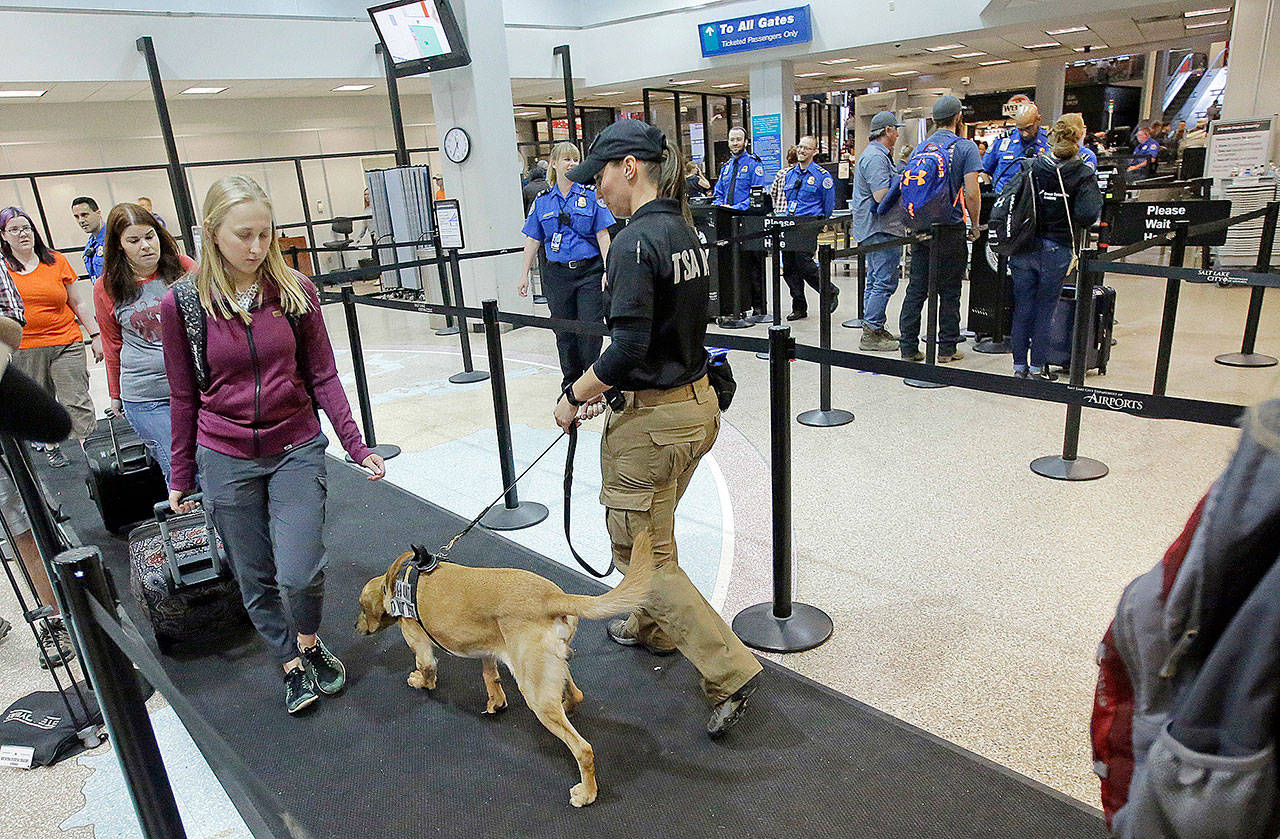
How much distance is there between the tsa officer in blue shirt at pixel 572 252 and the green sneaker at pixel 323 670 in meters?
2.74

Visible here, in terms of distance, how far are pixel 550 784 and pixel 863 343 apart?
219 inches

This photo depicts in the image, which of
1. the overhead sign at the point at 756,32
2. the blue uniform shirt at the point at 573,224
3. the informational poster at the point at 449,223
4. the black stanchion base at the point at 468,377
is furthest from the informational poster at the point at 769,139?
the blue uniform shirt at the point at 573,224

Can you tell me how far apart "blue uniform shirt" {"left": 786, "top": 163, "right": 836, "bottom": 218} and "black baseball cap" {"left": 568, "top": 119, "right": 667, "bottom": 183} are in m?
6.63

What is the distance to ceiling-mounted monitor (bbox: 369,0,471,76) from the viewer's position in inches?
330

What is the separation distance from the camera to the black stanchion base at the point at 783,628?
2.93 metres

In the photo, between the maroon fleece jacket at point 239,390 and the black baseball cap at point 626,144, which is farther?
the maroon fleece jacket at point 239,390

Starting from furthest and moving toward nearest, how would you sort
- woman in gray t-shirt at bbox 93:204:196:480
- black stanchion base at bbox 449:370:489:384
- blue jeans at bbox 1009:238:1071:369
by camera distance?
black stanchion base at bbox 449:370:489:384 < blue jeans at bbox 1009:238:1071:369 < woman in gray t-shirt at bbox 93:204:196:480

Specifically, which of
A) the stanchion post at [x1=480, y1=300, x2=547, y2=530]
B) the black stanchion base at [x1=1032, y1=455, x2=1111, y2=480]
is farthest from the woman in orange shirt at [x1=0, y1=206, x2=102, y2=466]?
the black stanchion base at [x1=1032, y1=455, x2=1111, y2=480]

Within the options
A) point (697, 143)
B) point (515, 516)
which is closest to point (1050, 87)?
point (697, 143)

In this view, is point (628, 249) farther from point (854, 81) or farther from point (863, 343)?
point (854, 81)

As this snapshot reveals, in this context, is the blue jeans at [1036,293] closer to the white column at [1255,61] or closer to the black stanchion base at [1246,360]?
the black stanchion base at [1246,360]

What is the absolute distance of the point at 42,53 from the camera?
898cm

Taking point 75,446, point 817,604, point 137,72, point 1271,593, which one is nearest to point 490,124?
point 137,72

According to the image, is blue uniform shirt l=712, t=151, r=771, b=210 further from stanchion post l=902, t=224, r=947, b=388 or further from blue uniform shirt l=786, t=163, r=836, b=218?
stanchion post l=902, t=224, r=947, b=388
